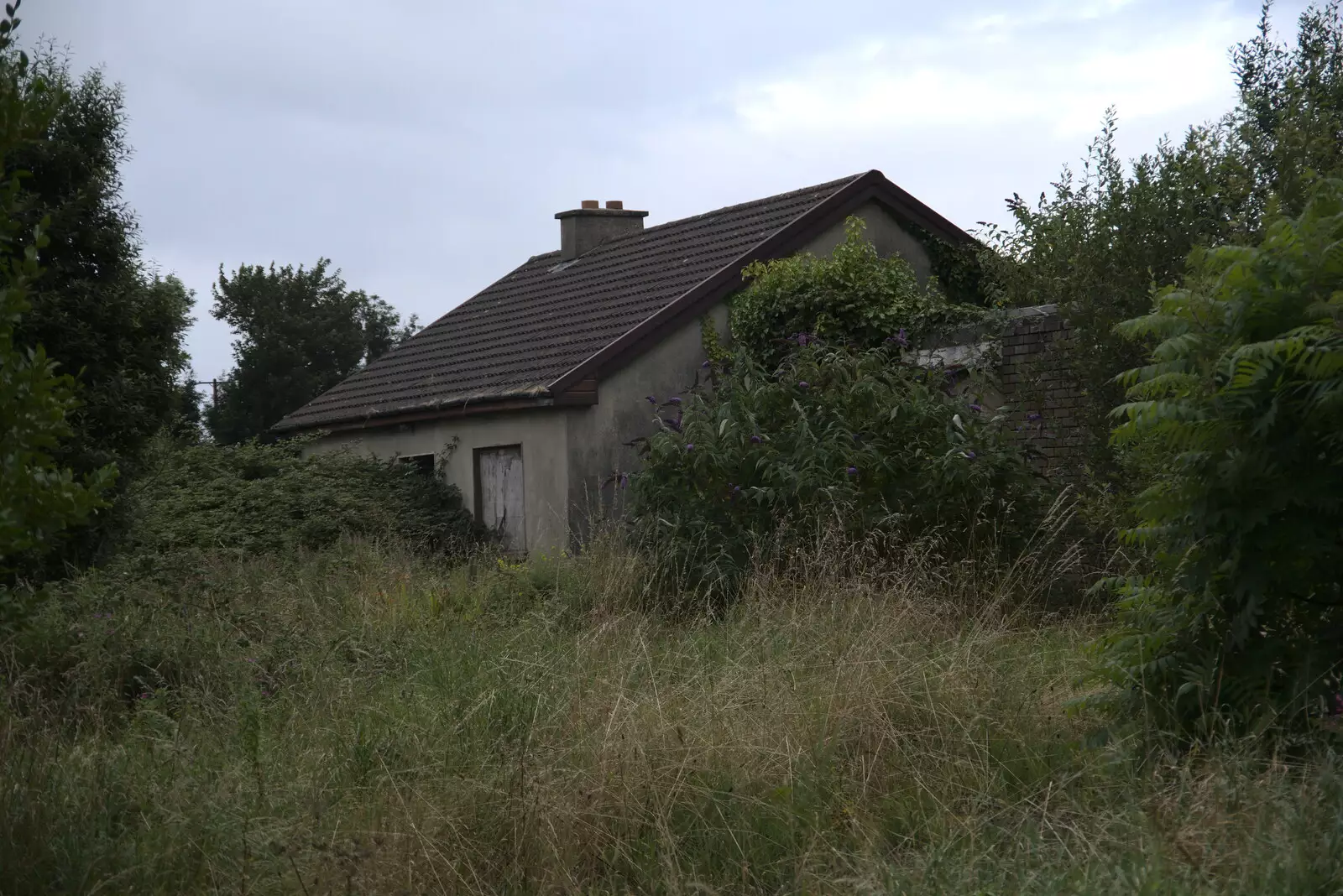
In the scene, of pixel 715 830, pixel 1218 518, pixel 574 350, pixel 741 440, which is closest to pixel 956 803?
pixel 715 830

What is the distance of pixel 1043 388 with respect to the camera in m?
11.1

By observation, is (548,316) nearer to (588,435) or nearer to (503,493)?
(503,493)

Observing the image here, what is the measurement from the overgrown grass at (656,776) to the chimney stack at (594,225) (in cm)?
1410

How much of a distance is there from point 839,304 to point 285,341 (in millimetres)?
35093

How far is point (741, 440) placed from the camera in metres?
10.4

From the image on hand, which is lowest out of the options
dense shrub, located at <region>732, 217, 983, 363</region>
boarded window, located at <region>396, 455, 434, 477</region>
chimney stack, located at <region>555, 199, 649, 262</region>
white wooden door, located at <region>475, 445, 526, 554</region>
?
white wooden door, located at <region>475, 445, 526, 554</region>

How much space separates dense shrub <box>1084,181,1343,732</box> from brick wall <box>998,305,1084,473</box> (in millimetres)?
5896

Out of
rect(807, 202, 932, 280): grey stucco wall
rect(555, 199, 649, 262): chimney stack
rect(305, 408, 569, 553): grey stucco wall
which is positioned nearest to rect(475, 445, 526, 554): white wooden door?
rect(305, 408, 569, 553): grey stucco wall

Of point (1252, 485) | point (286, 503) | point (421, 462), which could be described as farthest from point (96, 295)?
point (1252, 485)

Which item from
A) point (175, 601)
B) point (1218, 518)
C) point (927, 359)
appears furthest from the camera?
point (927, 359)

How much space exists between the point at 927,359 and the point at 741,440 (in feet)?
9.28

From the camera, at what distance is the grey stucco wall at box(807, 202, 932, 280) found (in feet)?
53.8

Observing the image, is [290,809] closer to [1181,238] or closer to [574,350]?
[1181,238]

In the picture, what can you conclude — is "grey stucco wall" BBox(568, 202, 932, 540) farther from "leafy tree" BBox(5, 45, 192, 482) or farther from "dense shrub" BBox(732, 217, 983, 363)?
"leafy tree" BBox(5, 45, 192, 482)
